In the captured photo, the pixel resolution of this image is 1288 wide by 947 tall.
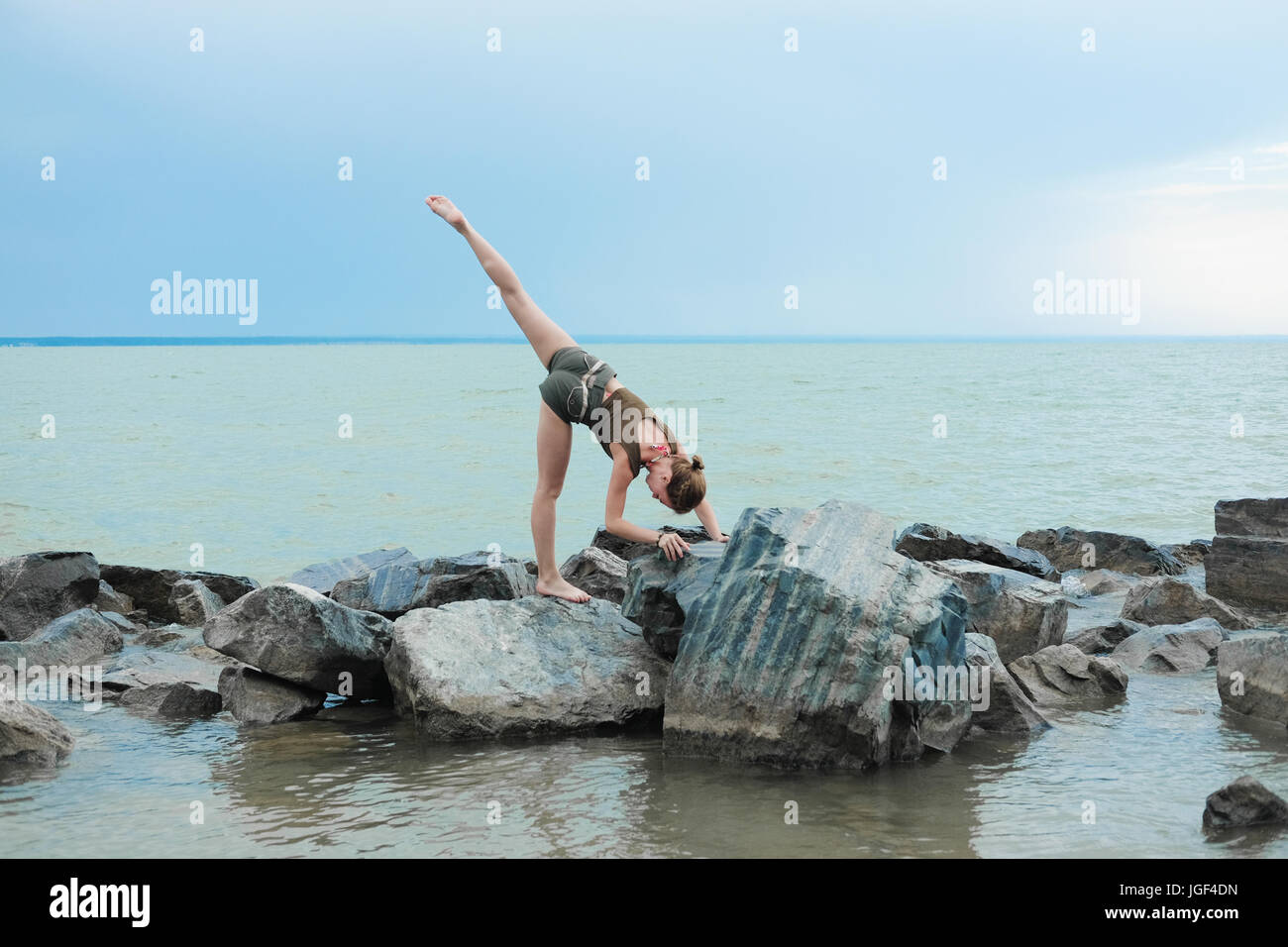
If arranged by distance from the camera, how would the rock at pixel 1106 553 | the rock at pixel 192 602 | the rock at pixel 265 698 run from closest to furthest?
the rock at pixel 265 698 < the rock at pixel 192 602 < the rock at pixel 1106 553

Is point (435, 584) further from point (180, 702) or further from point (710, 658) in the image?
point (710, 658)

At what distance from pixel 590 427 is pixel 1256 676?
479 centimetres

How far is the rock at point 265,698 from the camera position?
7.73 meters

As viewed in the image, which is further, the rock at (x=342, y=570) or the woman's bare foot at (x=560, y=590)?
the rock at (x=342, y=570)

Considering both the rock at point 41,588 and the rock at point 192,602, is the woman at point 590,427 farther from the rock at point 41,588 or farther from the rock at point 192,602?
the rock at point 41,588

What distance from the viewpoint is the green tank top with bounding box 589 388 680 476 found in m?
7.65

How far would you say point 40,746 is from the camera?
21.9 feet

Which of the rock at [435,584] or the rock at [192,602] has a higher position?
the rock at [435,584]

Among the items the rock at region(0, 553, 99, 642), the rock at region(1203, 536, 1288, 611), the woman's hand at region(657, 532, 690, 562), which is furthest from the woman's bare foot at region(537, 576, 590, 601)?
the rock at region(1203, 536, 1288, 611)

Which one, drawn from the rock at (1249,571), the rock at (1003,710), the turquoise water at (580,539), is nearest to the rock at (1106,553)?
the rock at (1249,571)

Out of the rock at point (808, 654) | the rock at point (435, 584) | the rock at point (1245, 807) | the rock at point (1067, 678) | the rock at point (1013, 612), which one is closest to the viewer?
the rock at point (1245, 807)

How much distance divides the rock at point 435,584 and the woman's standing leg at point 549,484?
4.06 ft

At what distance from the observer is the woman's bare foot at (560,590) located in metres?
8.26
